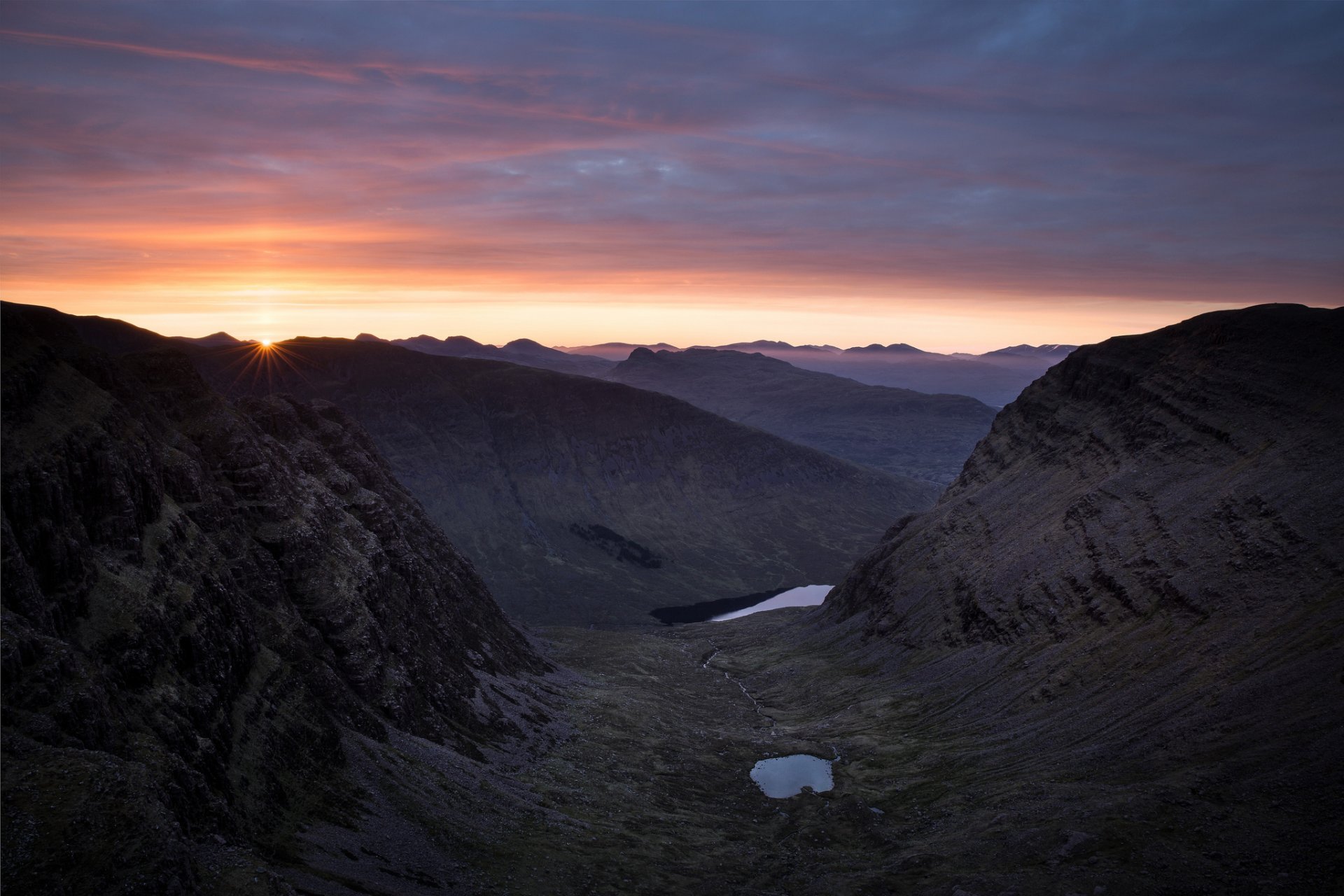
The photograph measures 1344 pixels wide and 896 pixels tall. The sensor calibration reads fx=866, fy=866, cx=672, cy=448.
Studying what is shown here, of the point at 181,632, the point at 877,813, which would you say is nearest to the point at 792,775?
the point at 877,813

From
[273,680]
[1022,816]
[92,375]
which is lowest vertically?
[1022,816]

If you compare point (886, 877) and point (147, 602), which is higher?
point (147, 602)

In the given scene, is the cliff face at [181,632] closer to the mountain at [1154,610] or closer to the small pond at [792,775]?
the small pond at [792,775]

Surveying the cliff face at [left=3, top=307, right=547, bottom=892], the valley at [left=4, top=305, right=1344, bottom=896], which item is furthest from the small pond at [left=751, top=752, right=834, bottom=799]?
the cliff face at [left=3, top=307, right=547, bottom=892]

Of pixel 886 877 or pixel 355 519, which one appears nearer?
pixel 886 877

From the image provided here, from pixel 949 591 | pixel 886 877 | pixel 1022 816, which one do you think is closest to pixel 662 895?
pixel 886 877

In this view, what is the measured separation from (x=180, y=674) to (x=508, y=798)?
33.2 m

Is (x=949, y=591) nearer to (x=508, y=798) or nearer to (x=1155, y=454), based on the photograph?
(x=1155, y=454)

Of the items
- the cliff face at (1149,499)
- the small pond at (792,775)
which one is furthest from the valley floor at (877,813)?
the cliff face at (1149,499)

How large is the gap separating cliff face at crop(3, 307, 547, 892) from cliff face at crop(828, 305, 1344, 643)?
7304 centimetres

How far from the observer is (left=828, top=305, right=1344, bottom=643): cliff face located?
9869 centimetres

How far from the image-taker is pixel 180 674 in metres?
62.2

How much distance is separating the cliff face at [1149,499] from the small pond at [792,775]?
115 feet

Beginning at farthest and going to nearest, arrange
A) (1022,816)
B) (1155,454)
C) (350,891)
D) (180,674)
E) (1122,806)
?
(1155,454), (1022,816), (1122,806), (180,674), (350,891)
